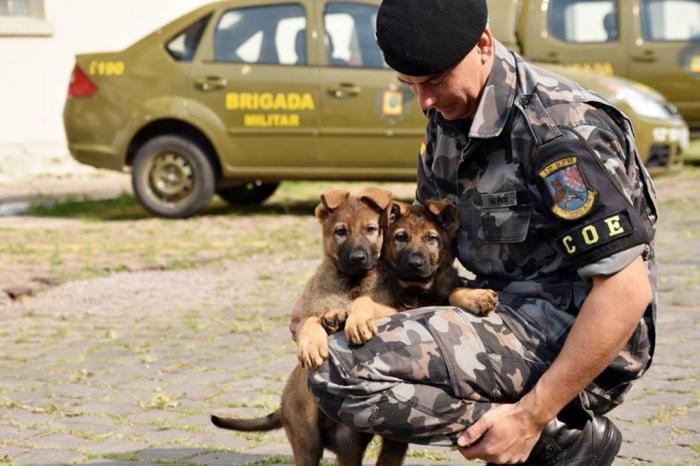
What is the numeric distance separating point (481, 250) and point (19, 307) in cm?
484

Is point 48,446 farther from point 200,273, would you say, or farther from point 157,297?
point 200,273

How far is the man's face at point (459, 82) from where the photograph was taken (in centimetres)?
391

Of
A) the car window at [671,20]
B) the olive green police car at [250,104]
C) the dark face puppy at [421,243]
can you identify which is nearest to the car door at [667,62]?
the car window at [671,20]

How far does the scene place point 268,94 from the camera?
38.7 feet

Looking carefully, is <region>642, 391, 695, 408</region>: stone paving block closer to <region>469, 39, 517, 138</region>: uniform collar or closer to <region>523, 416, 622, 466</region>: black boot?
<region>523, 416, 622, 466</region>: black boot

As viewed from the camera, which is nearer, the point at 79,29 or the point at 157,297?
the point at 157,297

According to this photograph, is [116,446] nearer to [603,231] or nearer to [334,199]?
[334,199]

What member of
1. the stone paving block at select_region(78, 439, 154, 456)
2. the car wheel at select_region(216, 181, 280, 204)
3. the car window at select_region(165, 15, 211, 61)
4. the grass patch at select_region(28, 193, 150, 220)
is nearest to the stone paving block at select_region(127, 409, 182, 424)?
the stone paving block at select_region(78, 439, 154, 456)

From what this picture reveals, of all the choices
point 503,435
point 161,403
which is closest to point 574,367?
point 503,435

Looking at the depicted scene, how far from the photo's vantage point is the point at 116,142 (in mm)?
11961

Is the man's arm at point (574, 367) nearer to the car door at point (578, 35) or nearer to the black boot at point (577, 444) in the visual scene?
the black boot at point (577, 444)

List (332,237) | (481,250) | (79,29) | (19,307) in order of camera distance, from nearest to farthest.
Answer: (481,250), (332,237), (19,307), (79,29)

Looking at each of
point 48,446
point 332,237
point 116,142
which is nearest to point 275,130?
point 116,142

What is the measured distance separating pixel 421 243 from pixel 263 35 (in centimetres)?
799
